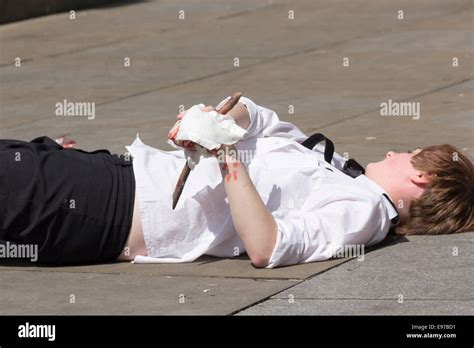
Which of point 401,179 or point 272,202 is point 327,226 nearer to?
point 272,202

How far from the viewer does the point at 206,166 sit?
17.6ft

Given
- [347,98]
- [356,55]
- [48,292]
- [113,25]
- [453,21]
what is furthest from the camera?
[113,25]

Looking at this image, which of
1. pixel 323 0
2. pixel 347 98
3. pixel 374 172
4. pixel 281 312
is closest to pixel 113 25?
pixel 323 0

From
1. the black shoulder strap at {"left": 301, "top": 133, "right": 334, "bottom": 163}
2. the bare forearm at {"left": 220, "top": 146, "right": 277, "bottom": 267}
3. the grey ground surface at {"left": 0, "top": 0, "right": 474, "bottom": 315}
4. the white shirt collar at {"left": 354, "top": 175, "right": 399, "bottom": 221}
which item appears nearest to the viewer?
the grey ground surface at {"left": 0, "top": 0, "right": 474, "bottom": 315}

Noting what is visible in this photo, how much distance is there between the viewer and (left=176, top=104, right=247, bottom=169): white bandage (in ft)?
16.4

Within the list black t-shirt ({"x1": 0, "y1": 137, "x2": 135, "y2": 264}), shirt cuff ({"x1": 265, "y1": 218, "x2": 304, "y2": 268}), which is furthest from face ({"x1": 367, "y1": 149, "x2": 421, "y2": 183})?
black t-shirt ({"x1": 0, "y1": 137, "x2": 135, "y2": 264})

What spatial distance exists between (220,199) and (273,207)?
0.24 metres

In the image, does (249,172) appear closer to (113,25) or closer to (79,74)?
(79,74)

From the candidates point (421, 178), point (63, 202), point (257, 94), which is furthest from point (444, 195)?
point (257, 94)

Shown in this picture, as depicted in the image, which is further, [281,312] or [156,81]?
[156,81]

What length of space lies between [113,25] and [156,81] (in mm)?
3746

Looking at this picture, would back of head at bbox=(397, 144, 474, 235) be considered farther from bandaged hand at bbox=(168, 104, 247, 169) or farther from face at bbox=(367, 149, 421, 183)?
bandaged hand at bbox=(168, 104, 247, 169)

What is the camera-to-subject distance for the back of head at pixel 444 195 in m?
5.43

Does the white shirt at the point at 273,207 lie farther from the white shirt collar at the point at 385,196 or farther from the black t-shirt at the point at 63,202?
the black t-shirt at the point at 63,202
